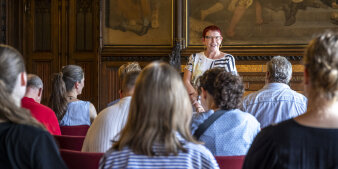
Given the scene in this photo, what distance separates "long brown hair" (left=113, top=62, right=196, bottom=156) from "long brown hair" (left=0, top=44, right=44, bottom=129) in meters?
0.48

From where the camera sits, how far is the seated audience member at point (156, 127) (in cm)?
205

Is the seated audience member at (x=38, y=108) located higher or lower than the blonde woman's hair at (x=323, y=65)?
lower

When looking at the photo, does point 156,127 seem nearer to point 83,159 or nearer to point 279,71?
point 83,159

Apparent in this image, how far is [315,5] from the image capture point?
955 cm

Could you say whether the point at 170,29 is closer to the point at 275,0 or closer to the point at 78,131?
the point at 275,0

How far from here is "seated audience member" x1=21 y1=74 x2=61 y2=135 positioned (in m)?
3.82

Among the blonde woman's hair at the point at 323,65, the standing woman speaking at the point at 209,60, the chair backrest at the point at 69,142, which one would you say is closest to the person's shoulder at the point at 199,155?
the blonde woman's hair at the point at 323,65

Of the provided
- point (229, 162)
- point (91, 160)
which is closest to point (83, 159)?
point (91, 160)

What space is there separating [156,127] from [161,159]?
0.45 feet

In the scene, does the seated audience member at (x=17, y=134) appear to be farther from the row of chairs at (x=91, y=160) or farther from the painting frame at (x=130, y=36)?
the painting frame at (x=130, y=36)

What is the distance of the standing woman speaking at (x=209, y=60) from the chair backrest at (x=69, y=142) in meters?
2.36

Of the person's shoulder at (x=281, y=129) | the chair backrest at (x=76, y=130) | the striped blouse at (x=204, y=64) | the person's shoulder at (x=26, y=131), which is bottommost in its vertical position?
the chair backrest at (x=76, y=130)

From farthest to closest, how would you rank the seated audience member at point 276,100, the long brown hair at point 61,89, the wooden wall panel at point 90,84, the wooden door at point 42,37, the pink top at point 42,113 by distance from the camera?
the wooden door at point 42,37 < the wooden wall panel at point 90,84 < the long brown hair at point 61,89 < the seated audience member at point 276,100 < the pink top at point 42,113

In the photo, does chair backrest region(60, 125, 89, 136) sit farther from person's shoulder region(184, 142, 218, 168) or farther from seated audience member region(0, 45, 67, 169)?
person's shoulder region(184, 142, 218, 168)
